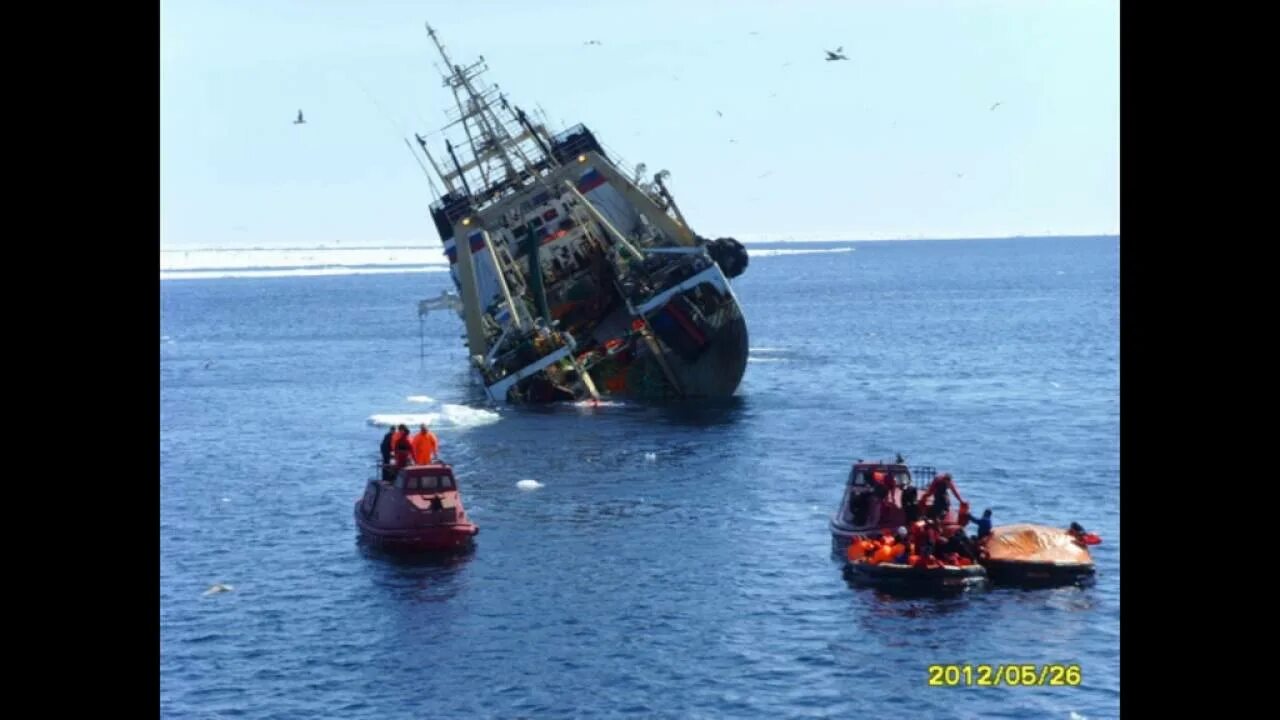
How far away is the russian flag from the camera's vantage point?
80.7 m

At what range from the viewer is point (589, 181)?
80812 mm

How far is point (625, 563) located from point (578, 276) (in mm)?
36707

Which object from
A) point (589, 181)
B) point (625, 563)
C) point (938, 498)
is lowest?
point (625, 563)

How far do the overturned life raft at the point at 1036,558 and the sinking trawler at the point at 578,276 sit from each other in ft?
104

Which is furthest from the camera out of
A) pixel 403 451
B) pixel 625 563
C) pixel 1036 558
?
pixel 403 451

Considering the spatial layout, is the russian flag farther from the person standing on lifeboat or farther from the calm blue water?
the person standing on lifeboat

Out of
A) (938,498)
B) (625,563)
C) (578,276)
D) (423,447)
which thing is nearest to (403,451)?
(423,447)

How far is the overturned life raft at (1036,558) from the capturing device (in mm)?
39125

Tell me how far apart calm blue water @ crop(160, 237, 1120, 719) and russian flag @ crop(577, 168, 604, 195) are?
13017 mm

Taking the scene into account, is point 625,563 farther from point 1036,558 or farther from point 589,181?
point 589,181

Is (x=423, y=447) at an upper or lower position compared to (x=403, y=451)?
upper

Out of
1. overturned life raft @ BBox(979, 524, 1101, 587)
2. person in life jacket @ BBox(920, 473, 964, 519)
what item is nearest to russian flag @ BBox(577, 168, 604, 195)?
person in life jacket @ BBox(920, 473, 964, 519)
